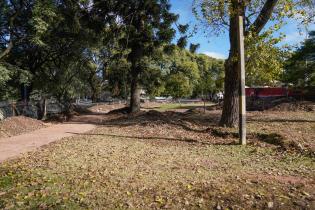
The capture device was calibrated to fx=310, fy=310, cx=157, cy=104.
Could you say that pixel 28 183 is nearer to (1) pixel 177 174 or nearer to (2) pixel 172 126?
(1) pixel 177 174

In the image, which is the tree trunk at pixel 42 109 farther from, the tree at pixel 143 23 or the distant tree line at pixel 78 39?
the tree at pixel 143 23

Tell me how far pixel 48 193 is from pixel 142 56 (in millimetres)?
19440

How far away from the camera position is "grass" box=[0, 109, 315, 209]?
482cm

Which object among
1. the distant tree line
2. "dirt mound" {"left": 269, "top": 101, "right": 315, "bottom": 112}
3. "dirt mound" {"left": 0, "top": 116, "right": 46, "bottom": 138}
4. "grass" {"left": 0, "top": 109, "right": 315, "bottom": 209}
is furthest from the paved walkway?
"dirt mound" {"left": 269, "top": 101, "right": 315, "bottom": 112}

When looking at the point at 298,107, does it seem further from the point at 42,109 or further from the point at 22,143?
the point at 42,109

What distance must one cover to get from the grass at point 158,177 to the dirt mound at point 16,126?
3.76 metres

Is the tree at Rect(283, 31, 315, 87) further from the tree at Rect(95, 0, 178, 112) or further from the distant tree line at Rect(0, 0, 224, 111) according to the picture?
the tree at Rect(95, 0, 178, 112)

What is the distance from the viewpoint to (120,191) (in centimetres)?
538

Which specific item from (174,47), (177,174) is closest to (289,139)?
(177,174)

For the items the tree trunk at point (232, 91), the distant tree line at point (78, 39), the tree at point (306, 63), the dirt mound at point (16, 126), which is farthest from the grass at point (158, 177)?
the tree at point (306, 63)

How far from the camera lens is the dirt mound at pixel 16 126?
12730 millimetres

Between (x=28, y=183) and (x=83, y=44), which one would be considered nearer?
(x=28, y=183)

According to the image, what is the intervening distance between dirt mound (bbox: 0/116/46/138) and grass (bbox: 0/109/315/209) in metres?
3.76

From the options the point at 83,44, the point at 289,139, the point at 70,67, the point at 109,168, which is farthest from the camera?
the point at 70,67
